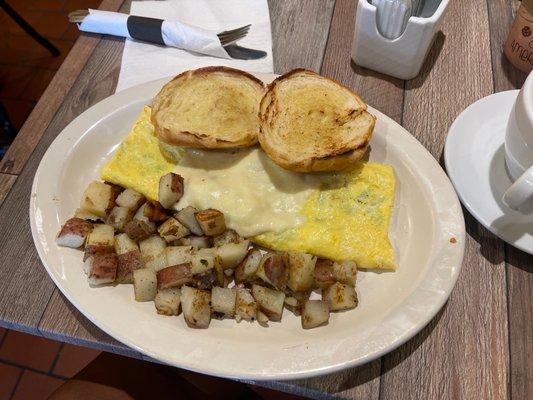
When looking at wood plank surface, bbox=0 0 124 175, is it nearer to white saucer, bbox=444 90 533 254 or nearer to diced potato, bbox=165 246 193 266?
diced potato, bbox=165 246 193 266

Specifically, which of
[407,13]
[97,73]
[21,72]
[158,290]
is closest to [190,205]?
[158,290]

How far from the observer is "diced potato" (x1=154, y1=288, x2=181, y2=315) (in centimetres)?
109

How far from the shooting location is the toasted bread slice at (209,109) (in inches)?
50.1

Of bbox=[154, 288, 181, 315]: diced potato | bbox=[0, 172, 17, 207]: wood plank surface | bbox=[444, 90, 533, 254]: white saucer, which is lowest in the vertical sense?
bbox=[0, 172, 17, 207]: wood plank surface

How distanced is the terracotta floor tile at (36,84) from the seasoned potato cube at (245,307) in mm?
2435

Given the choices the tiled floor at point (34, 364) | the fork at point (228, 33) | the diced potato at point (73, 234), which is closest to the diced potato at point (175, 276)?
the diced potato at point (73, 234)

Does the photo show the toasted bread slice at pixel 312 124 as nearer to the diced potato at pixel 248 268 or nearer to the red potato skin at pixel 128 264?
the diced potato at pixel 248 268

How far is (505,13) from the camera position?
5.86ft

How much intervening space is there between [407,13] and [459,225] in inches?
27.7

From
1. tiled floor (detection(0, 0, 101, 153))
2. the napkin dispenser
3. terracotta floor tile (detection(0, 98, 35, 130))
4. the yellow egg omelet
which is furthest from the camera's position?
tiled floor (detection(0, 0, 101, 153))

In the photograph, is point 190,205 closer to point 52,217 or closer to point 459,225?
point 52,217

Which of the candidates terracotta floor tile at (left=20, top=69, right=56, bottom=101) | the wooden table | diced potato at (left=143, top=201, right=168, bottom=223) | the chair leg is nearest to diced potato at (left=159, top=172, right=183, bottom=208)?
diced potato at (left=143, top=201, right=168, bottom=223)

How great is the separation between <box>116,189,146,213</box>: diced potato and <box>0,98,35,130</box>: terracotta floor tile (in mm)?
1949

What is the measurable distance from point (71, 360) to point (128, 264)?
1.26m
